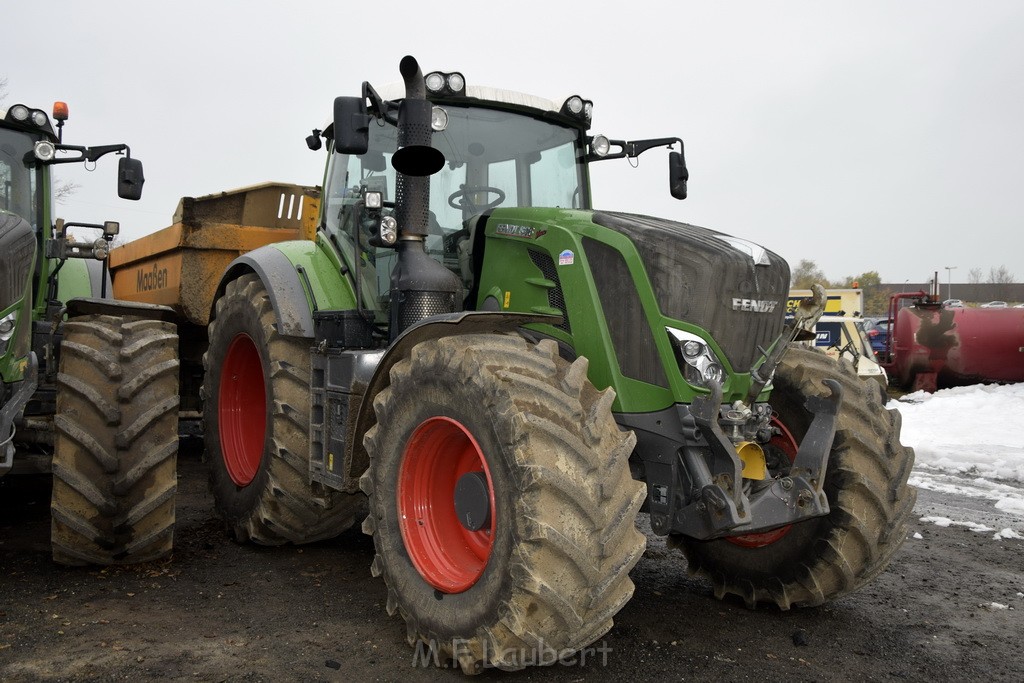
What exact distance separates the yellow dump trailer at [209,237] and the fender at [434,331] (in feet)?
10.9

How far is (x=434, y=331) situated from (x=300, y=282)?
5.67ft

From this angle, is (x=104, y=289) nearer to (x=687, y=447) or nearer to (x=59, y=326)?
(x=59, y=326)

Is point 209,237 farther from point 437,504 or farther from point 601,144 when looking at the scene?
point 437,504

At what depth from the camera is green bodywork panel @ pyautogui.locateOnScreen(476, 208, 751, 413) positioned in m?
3.87

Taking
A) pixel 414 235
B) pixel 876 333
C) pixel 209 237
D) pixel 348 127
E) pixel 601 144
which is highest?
pixel 601 144

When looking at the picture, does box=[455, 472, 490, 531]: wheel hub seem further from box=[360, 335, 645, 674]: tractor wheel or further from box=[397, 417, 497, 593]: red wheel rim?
box=[397, 417, 497, 593]: red wheel rim

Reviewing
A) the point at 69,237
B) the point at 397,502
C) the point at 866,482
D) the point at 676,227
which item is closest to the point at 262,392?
the point at 69,237

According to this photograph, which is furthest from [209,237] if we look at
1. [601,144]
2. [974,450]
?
[974,450]

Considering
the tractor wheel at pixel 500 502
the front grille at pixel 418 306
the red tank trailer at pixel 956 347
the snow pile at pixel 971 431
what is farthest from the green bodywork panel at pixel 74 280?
the red tank trailer at pixel 956 347

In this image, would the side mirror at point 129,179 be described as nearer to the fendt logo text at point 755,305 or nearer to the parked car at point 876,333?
the fendt logo text at point 755,305

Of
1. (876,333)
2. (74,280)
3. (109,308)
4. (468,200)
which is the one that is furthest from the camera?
(876,333)

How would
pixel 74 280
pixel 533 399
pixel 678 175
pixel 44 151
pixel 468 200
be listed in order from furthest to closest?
pixel 74 280
pixel 44 151
pixel 678 175
pixel 468 200
pixel 533 399

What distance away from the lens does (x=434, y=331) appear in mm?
4008

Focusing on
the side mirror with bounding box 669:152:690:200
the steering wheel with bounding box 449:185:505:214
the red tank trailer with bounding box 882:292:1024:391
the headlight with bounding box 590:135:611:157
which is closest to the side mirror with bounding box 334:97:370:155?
the steering wheel with bounding box 449:185:505:214
